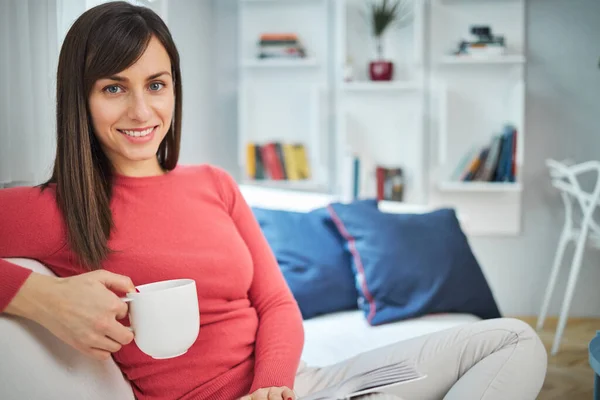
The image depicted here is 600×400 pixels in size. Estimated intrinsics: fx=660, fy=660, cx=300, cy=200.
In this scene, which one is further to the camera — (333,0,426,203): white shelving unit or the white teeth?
(333,0,426,203): white shelving unit

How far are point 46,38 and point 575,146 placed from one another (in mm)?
3186

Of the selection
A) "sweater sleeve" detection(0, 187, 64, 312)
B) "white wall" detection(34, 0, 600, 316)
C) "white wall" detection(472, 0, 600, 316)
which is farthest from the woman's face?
"white wall" detection(472, 0, 600, 316)

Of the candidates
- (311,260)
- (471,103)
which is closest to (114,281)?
(311,260)

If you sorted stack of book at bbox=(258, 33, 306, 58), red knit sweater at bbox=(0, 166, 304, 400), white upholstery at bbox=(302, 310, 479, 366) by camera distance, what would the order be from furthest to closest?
stack of book at bbox=(258, 33, 306, 58)
white upholstery at bbox=(302, 310, 479, 366)
red knit sweater at bbox=(0, 166, 304, 400)

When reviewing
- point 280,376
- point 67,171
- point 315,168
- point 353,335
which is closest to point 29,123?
point 67,171

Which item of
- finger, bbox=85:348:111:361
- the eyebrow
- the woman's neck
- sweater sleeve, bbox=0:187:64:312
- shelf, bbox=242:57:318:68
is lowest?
finger, bbox=85:348:111:361

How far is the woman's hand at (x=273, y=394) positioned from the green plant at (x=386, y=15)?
2.92m

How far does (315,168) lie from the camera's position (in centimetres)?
386

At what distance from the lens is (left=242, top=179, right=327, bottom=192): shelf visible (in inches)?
150

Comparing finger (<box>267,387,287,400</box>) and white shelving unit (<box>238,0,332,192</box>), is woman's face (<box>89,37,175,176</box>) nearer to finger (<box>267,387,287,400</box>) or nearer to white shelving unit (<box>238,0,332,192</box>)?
finger (<box>267,387,287,400</box>)

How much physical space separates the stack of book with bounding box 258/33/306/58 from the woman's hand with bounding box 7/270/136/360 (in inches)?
117

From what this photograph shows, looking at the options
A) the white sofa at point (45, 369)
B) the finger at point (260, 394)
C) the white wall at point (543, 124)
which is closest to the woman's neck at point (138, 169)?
the white sofa at point (45, 369)

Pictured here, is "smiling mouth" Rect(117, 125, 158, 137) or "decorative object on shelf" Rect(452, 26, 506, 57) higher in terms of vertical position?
"decorative object on shelf" Rect(452, 26, 506, 57)

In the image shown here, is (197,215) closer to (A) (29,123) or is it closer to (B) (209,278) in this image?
(B) (209,278)
